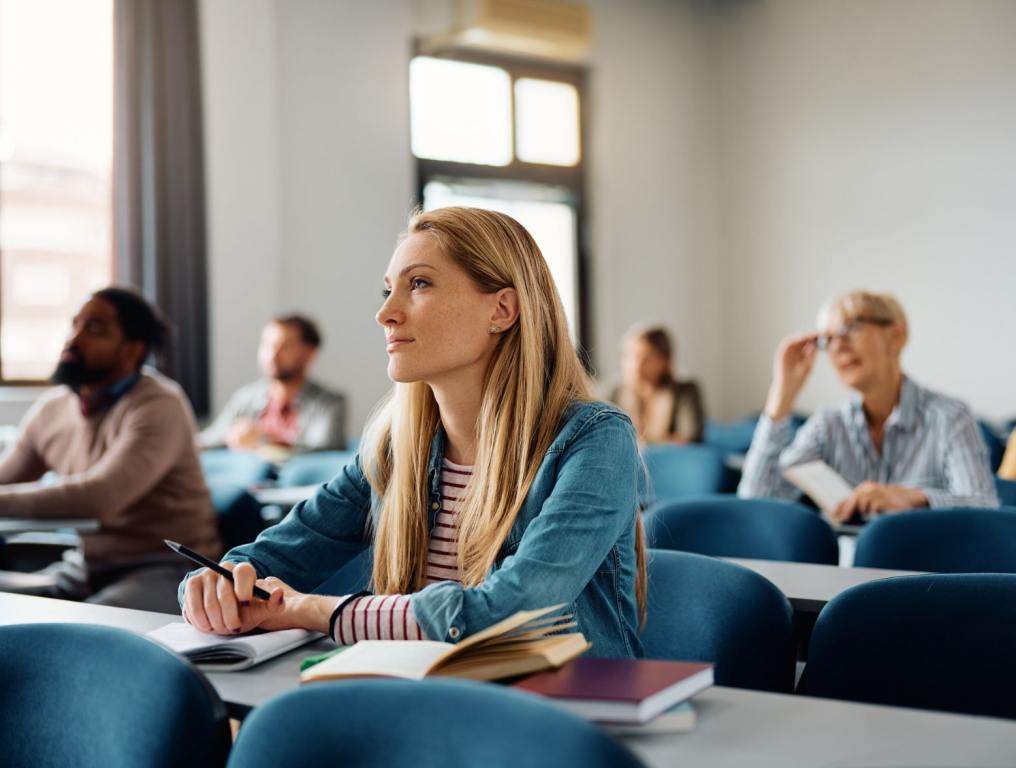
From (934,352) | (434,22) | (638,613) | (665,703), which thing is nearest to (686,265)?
(934,352)

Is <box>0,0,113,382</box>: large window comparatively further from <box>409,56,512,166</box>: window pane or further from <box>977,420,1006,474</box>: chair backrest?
<box>977,420,1006,474</box>: chair backrest

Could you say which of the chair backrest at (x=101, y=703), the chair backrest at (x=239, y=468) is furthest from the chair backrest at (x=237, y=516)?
the chair backrest at (x=101, y=703)

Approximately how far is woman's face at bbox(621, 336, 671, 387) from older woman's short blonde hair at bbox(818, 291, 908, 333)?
2.49 metres

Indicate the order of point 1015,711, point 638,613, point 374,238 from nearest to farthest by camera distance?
point 1015,711, point 638,613, point 374,238

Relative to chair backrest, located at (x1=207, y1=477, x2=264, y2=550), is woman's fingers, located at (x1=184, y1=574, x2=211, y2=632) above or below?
above

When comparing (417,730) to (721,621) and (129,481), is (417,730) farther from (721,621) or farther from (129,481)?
(129,481)

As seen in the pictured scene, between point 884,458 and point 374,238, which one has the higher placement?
point 374,238

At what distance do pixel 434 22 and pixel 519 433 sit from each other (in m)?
6.06

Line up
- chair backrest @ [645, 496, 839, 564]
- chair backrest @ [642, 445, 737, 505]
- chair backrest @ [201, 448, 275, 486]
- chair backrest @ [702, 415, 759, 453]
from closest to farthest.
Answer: chair backrest @ [645, 496, 839, 564] < chair backrest @ [642, 445, 737, 505] < chair backrest @ [201, 448, 275, 486] < chair backrest @ [702, 415, 759, 453]

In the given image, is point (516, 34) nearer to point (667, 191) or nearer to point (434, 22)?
point (434, 22)

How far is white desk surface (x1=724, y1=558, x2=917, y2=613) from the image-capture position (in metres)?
1.94

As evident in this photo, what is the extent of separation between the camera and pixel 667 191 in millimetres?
8656

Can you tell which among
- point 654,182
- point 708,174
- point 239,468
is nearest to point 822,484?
point 239,468

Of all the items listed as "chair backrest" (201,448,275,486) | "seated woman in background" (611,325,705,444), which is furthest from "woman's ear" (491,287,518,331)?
"seated woman in background" (611,325,705,444)
